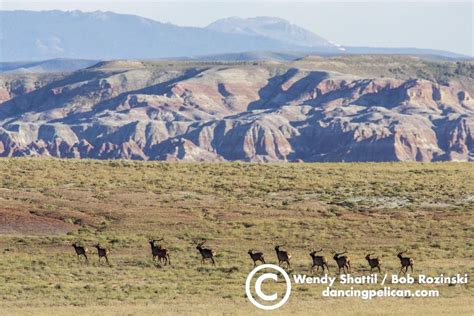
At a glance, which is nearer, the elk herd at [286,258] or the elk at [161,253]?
the elk herd at [286,258]

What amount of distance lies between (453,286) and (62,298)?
1377cm

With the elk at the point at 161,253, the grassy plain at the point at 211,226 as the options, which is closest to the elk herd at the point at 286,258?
the elk at the point at 161,253

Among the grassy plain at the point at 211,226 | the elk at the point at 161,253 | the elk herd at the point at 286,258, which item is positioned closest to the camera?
the grassy plain at the point at 211,226

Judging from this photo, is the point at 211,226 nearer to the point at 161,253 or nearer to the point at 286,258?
the point at 161,253

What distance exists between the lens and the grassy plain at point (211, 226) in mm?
34625

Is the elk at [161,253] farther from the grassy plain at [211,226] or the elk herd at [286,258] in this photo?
the grassy plain at [211,226]

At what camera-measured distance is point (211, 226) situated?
5288 cm

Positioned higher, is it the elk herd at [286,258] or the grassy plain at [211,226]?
the elk herd at [286,258]

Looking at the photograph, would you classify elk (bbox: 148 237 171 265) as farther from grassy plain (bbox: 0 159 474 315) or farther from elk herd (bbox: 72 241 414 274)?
grassy plain (bbox: 0 159 474 315)

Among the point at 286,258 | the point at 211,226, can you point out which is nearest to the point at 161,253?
the point at 286,258

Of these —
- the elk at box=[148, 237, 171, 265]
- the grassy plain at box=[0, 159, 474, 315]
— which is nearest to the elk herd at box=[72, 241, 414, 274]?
the elk at box=[148, 237, 171, 265]

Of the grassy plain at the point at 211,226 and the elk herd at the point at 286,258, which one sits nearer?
the grassy plain at the point at 211,226

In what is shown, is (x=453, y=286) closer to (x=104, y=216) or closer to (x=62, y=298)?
(x=62, y=298)

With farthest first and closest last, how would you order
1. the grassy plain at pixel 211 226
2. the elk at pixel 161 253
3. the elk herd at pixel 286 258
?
the elk at pixel 161 253
the elk herd at pixel 286 258
the grassy plain at pixel 211 226
